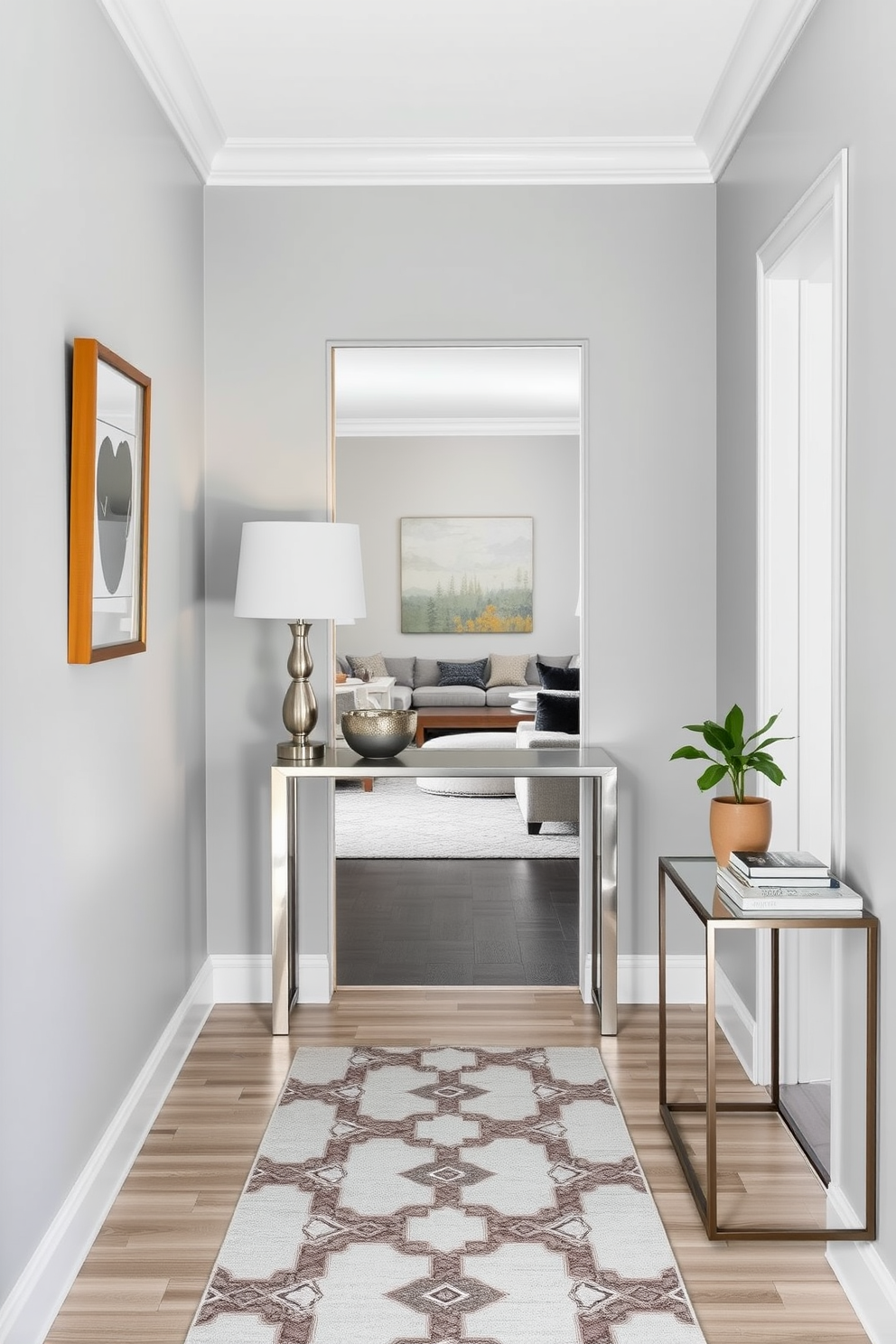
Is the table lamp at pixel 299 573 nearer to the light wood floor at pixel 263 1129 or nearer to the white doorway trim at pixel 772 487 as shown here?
the light wood floor at pixel 263 1129

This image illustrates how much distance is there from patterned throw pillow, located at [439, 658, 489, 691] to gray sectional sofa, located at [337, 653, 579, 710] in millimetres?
58

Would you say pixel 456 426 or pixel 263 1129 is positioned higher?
pixel 456 426

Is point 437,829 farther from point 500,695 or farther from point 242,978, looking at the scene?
point 500,695

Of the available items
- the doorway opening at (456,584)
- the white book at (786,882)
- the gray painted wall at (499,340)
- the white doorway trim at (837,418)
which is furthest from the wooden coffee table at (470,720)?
the white book at (786,882)

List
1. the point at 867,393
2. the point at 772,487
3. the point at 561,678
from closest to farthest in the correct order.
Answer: the point at 867,393 < the point at 772,487 < the point at 561,678

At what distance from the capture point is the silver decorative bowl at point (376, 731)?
140 inches

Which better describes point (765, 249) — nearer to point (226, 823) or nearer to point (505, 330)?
point (505, 330)

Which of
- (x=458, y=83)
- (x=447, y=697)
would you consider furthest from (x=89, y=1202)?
(x=447, y=697)

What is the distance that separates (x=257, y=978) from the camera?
3738 mm

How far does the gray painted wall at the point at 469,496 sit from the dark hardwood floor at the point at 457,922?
4633 millimetres

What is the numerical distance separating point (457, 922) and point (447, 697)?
199 inches

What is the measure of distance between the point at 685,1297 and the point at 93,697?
5.37 feet

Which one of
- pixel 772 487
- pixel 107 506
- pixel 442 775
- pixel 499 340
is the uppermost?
pixel 499 340

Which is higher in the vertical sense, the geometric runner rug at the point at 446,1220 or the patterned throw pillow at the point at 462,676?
the patterned throw pillow at the point at 462,676
